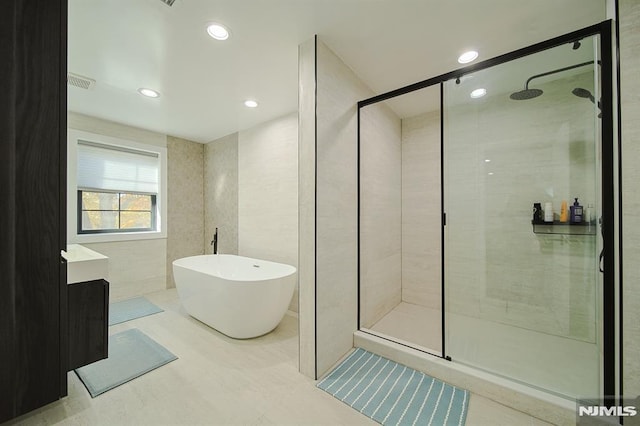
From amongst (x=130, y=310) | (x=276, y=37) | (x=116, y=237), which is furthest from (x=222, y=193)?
(x=276, y=37)

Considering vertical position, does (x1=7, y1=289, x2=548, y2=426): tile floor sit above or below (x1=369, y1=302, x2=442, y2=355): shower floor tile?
below

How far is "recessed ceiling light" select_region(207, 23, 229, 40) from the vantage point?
5.28 feet

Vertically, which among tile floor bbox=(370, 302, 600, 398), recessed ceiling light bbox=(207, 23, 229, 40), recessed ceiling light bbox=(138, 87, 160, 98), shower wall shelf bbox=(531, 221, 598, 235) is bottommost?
tile floor bbox=(370, 302, 600, 398)

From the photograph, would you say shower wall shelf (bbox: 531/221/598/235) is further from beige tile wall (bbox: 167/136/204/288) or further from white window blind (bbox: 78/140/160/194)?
white window blind (bbox: 78/140/160/194)

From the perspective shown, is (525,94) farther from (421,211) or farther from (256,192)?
(256,192)

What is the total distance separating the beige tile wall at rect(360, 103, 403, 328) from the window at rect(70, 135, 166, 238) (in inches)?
129

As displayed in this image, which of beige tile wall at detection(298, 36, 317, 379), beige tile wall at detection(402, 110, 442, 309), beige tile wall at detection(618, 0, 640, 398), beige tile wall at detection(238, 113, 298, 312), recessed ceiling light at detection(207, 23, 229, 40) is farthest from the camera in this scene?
beige tile wall at detection(238, 113, 298, 312)

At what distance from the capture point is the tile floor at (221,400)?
54.4 inches

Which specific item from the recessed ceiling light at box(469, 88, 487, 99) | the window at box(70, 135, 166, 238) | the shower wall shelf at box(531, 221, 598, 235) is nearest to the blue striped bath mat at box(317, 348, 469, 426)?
the shower wall shelf at box(531, 221, 598, 235)

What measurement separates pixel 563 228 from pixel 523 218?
0.93ft

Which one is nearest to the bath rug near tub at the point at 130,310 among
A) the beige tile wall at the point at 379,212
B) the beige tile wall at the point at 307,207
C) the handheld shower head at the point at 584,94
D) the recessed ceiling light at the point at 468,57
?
the beige tile wall at the point at 307,207

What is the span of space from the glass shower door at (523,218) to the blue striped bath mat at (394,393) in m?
0.33

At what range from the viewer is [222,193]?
3.96 m

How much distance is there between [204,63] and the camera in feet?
6.62
